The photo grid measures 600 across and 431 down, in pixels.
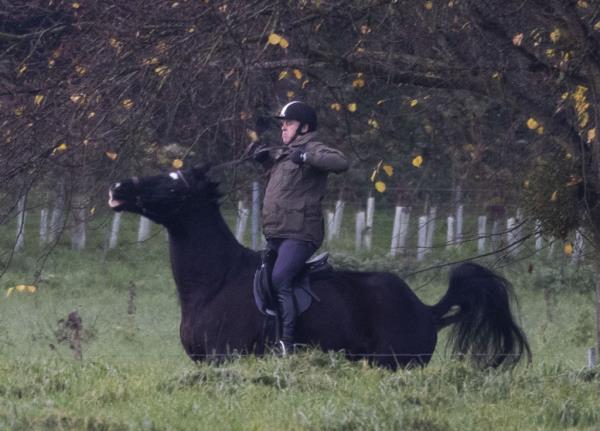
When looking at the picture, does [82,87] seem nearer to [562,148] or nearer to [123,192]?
[123,192]

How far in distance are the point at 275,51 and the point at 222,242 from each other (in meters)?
1.74

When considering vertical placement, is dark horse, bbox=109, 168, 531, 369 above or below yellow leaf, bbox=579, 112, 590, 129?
below

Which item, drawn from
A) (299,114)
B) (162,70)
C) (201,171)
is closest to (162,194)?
(201,171)

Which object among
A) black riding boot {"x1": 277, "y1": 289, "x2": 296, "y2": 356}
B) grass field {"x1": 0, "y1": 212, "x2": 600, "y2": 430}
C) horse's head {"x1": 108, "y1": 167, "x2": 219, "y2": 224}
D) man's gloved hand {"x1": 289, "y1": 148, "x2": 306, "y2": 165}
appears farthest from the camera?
horse's head {"x1": 108, "y1": 167, "x2": 219, "y2": 224}

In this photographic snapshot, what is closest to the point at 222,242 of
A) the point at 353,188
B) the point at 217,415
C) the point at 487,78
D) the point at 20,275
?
the point at 487,78

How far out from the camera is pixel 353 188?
843 inches

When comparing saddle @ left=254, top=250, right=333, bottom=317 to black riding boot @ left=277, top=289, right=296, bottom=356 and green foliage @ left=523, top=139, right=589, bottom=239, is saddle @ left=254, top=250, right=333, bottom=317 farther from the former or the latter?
green foliage @ left=523, top=139, right=589, bottom=239

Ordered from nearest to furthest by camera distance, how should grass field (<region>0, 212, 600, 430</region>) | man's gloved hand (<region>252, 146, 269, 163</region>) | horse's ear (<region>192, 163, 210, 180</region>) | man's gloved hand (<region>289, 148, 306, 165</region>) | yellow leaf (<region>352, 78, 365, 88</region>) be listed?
grass field (<region>0, 212, 600, 430</region>), man's gloved hand (<region>289, 148, 306, 165</region>), man's gloved hand (<region>252, 146, 269, 163</region>), horse's ear (<region>192, 163, 210, 180</region>), yellow leaf (<region>352, 78, 365, 88</region>)

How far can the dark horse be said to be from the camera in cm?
834

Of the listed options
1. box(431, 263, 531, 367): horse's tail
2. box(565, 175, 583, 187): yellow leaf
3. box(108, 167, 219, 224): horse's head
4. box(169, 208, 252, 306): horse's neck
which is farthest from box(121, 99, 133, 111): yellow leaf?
box(565, 175, 583, 187): yellow leaf

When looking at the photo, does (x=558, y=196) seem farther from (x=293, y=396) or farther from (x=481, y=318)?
(x=293, y=396)

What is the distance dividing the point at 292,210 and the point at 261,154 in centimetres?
58

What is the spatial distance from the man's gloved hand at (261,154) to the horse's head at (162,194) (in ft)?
1.64

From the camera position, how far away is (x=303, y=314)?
8.29m
